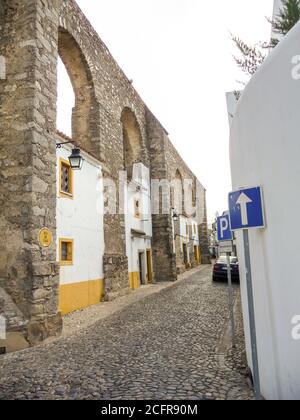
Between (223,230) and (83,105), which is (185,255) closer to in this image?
(83,105)

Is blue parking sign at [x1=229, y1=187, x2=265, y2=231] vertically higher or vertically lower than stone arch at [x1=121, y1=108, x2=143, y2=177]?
lower

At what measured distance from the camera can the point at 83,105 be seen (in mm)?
11016

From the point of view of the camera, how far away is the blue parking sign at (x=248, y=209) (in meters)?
2.78

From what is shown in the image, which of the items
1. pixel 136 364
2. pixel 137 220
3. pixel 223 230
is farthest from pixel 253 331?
pixel 137 220

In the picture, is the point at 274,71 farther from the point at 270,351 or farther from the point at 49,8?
the point at 49,8

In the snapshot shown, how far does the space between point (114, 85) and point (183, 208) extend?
14.0 m

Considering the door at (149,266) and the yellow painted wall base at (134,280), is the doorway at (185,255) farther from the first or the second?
the yellow painted wall base at (134,280)

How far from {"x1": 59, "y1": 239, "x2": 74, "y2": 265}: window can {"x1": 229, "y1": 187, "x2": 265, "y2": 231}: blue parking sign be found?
20.1 feet

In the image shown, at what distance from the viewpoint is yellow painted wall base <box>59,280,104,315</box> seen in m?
8.10

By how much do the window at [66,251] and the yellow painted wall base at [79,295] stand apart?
2.04 feet

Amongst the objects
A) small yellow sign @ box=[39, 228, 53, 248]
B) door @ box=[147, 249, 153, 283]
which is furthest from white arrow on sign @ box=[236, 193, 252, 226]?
door @ box=[147, 249, 153, 283]

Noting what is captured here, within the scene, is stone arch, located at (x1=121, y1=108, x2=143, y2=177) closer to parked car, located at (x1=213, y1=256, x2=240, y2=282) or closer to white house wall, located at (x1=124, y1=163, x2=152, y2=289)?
white house wall, located at (x1=124, y1=163, x2=152, y2=289)

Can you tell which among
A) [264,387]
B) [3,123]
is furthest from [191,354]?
[3,123]

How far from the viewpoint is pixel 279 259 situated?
8.48 ft
